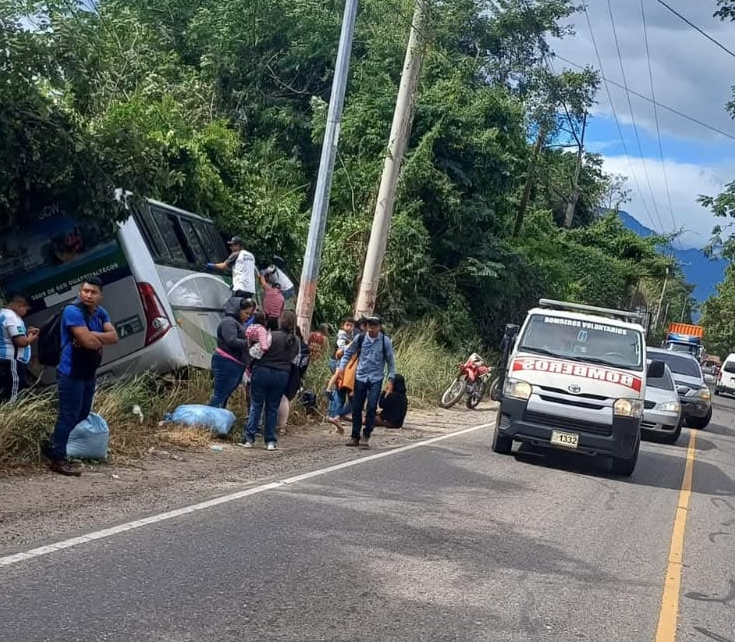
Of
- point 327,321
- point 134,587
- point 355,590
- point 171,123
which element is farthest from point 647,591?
point 327,321

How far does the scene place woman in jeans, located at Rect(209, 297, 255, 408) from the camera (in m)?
11.7

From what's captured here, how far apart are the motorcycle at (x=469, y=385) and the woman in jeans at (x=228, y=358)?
8947mm

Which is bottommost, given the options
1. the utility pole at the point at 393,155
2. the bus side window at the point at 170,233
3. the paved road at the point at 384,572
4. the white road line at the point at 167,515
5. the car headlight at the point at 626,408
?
the white road line at the point at 167,515

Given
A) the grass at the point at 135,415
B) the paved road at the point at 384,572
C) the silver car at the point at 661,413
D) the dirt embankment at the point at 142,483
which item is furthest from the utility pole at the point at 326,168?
the silver car at the point at 661,413

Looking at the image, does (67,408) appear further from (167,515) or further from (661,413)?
(661,413)

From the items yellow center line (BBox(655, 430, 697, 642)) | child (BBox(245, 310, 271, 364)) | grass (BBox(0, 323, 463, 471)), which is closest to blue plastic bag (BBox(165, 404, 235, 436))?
grass (BBox(0, 323, 463, 471))

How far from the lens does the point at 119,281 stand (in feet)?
37.9

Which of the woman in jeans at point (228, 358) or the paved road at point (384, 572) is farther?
the woman in jeans at point (228, 358)

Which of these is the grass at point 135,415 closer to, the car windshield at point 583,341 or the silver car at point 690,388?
the car windshield at point 583,341

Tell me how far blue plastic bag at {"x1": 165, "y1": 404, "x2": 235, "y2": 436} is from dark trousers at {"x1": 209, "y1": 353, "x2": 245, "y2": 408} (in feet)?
0.78

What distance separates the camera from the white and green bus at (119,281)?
11516mm

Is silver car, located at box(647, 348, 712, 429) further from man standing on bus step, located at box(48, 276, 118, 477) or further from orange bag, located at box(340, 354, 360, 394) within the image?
man standing on bus step, located at box(48, 276, 118, 477)

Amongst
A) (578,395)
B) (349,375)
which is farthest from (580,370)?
(349,375)

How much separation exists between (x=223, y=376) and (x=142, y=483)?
3203 millimetres
